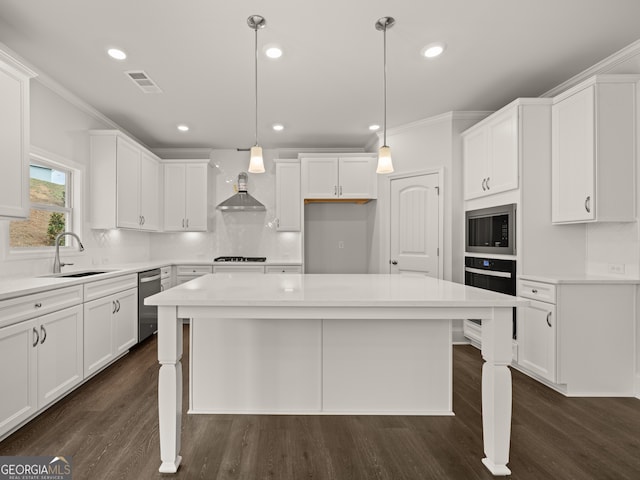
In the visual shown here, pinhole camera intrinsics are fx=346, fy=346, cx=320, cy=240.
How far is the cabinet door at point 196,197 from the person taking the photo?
17.0ft

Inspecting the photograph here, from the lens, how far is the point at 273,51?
8.96 ft

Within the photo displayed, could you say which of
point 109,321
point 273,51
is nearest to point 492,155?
point 273,51

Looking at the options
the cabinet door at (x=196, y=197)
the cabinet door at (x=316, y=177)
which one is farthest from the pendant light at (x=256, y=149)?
the cabinet door at (x=196, y=197)

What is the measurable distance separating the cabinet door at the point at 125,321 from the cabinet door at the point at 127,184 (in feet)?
2.97

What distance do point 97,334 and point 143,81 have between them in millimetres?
2331

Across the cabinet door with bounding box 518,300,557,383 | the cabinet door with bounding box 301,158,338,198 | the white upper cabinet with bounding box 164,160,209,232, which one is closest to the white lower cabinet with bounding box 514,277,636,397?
the cabinet door with bounding box 518,300,557,383

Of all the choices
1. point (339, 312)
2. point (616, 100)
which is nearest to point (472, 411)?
point (339, 312)

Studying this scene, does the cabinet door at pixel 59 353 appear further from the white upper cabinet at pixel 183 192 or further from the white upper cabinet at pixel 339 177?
the white upper cabinet at pixel 339 177

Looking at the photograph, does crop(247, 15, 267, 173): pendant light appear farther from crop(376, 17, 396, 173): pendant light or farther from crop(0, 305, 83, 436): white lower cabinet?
crop(0, 305, 83, 436): white lower cabinet

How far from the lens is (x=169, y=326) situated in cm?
176

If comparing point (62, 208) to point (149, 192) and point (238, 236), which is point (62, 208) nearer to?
point (149, 192)

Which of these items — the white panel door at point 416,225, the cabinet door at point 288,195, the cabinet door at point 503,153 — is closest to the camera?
the cabinet door at point 503,153

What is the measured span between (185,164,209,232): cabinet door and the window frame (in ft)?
5.11

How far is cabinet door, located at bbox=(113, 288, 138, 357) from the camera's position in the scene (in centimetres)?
333
